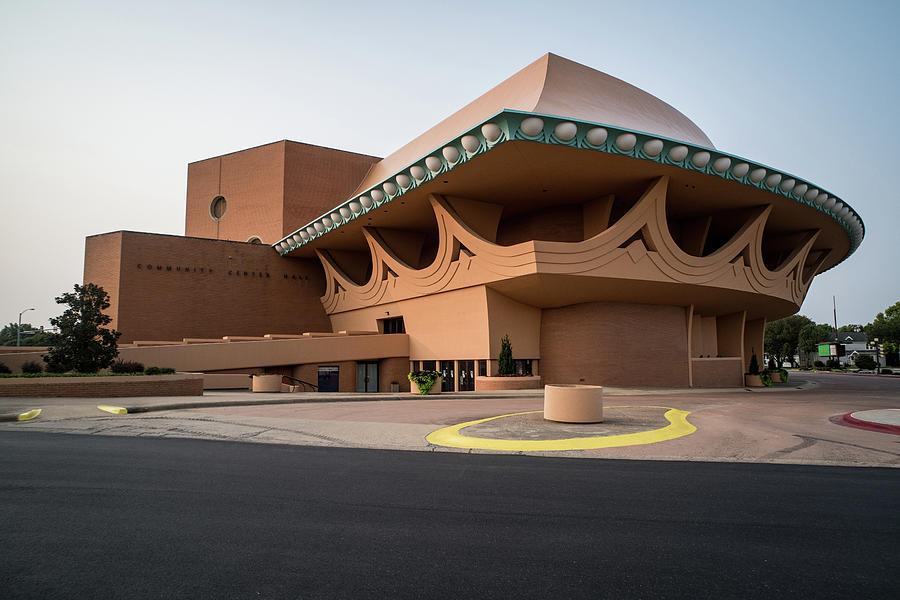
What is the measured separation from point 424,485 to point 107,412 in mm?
10874

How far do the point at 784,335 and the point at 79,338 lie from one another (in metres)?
95.1

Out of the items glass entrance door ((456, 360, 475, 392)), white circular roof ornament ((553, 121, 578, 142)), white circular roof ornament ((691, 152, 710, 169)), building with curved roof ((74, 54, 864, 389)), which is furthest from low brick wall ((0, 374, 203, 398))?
white circular roof ornament ((691, 152, 710, 169))

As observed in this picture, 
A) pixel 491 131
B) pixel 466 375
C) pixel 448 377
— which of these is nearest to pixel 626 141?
pixel 491 131

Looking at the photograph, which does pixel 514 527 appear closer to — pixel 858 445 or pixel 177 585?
pixel 177 585

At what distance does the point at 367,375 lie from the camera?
1358 inches

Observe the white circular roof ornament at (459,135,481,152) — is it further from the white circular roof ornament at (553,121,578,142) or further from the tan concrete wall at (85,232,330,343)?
the tan concrete wall at (85,232,330,343)

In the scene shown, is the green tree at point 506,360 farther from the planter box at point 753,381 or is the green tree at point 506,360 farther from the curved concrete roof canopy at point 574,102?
the planter box at point 753,381

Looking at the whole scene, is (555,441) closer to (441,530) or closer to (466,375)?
(441,530)

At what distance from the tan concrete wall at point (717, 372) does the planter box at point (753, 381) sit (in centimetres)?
73

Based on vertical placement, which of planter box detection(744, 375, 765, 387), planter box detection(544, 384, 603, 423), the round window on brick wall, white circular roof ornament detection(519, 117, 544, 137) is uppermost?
the round window on brick wall

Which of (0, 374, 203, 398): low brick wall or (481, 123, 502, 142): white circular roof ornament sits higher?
(481, 123, 502, 142): white circular roof ornament

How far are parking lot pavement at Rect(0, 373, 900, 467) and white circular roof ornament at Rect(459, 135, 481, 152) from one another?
1042 cm

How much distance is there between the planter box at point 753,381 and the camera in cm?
3278

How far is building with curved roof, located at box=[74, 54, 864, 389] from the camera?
24.2 m
